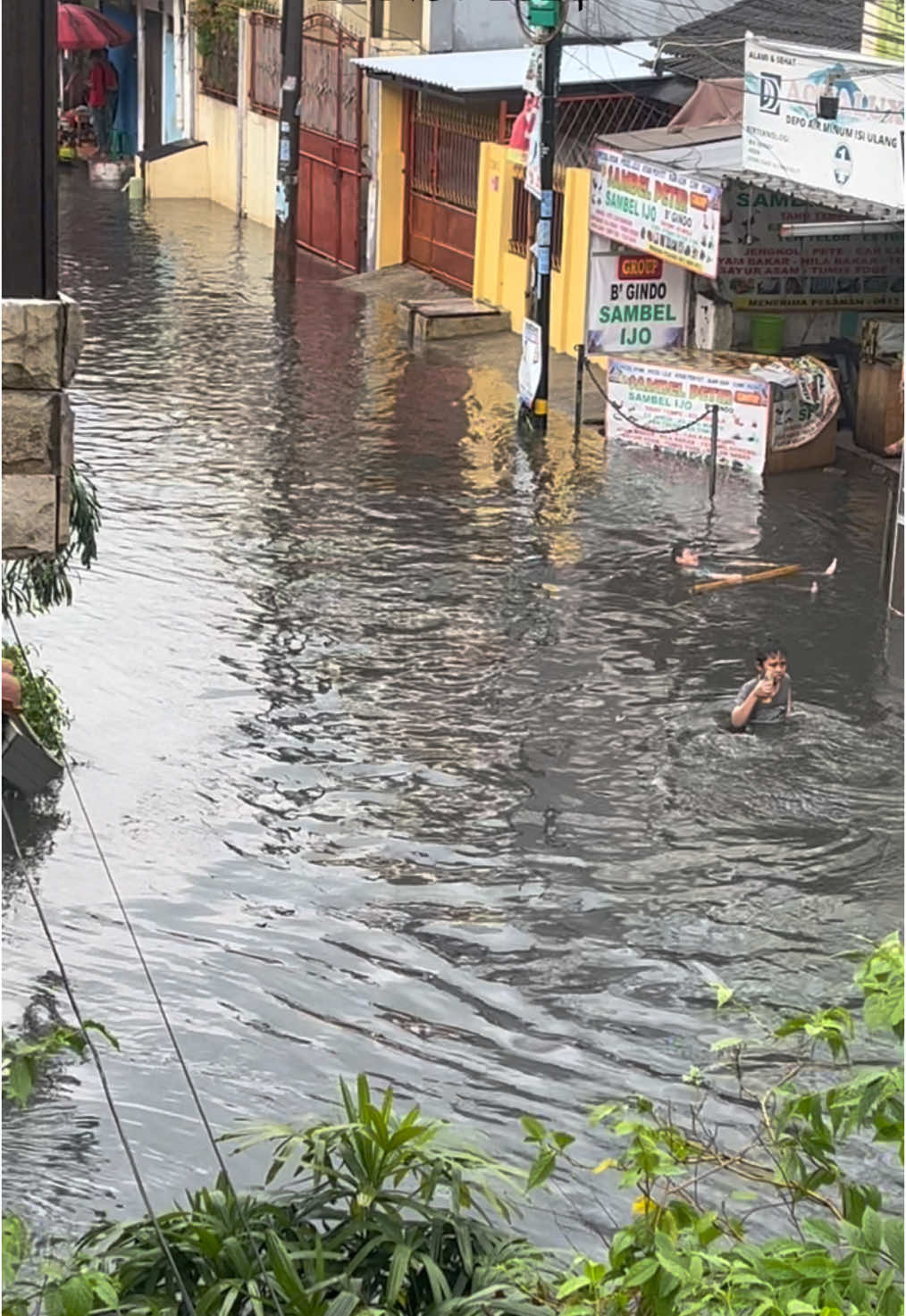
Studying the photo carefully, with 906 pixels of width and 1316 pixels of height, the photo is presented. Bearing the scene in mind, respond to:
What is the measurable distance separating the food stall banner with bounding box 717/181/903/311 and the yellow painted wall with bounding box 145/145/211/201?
19673 millimetres

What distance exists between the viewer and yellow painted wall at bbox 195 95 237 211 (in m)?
37.8

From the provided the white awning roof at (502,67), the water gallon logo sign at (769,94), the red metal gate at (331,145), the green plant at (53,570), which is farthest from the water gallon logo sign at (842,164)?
the red metal gate at (331,145)

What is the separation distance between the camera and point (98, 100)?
150ft

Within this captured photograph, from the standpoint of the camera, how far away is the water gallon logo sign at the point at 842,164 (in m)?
17.0

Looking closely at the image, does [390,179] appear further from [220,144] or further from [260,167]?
[220,144]

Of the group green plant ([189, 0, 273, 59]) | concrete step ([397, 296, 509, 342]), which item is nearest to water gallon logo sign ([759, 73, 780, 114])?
concrete step ([397, 296, 509, 342])

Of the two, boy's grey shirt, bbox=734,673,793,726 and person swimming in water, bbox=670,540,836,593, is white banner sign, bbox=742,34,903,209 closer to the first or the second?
person swimming in water, bbox=670,540,836,593

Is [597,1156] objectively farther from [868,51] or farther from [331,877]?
[868,51]

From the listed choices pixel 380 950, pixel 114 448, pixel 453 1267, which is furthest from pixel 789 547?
pixel 453 1267

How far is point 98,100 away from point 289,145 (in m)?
18.3

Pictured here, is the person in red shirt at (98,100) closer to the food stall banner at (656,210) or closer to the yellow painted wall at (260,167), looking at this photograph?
the yellow painted wall at (260,167)

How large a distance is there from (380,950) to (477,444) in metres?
10.9

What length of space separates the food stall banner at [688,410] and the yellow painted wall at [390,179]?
1013cm

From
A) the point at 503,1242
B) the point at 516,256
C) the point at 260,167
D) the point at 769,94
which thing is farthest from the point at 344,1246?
the point at 260,167
